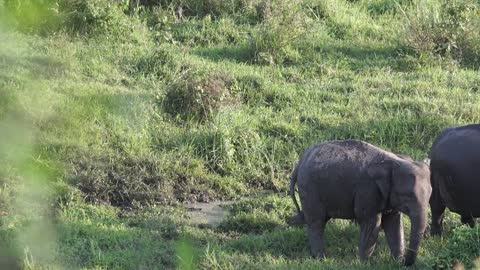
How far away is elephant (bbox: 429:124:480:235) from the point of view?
689 cm

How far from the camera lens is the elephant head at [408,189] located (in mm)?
6195

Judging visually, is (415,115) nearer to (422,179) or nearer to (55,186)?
(422,179)

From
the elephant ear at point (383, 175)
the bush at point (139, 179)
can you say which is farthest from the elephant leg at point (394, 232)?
the bush at point (139, 179)

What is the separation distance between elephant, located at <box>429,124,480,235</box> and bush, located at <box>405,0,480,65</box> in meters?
4.01

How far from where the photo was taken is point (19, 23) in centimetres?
297

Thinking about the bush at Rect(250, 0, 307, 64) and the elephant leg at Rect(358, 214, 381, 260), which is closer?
the elephant leg at Rect(358, 214, 381, 260)

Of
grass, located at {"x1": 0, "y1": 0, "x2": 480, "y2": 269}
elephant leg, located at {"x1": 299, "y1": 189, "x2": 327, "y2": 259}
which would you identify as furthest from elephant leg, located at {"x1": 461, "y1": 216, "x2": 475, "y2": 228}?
elephant leg, located at {"x1": 299, "y1": 189, "x2": 327, "y2": 259}

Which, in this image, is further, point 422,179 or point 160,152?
point 160,152

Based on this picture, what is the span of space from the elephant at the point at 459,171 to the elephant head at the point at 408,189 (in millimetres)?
630

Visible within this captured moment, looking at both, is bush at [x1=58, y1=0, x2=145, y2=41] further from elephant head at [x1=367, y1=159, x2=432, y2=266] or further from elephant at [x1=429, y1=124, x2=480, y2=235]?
elephant head at [x1=367, y1=159, x2=432, y2=266]

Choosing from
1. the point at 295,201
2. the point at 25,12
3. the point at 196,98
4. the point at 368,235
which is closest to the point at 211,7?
the point at 196,98

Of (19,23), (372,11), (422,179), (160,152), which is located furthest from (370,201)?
(372,11)

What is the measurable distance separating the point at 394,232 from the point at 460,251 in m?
0.82

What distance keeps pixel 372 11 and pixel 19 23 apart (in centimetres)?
1020
